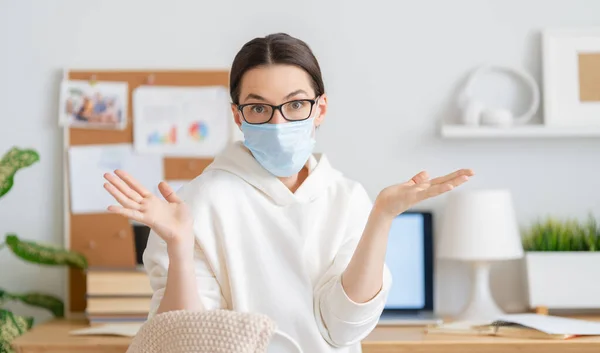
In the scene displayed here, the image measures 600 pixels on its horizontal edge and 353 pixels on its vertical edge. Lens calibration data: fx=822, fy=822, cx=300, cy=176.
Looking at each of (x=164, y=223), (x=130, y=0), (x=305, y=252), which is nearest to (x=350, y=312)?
(x=305, y=252)

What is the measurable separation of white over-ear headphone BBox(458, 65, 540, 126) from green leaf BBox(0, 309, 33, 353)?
145 centimetres

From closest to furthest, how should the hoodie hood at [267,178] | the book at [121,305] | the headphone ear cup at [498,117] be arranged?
the hoodie hood at [267,178] → the book at [121,305] → the headphone ear cup at [498,117]

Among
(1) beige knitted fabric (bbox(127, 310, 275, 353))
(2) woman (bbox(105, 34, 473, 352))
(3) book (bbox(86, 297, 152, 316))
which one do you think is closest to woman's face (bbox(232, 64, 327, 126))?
(2) woman (bbox(105, 34, 473, 352))

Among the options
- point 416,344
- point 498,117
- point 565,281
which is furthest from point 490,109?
point 416,344

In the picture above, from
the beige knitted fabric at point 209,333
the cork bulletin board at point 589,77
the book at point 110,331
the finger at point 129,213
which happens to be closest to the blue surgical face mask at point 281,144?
the finger at point 129,213

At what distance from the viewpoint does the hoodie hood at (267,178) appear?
150cm

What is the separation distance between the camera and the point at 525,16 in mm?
2609

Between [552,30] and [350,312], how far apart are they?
1.56 m

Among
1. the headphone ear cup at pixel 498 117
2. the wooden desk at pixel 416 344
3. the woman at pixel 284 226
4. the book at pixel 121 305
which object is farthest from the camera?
the headphone ear cup at pixel 498 117

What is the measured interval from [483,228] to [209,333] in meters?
1.73

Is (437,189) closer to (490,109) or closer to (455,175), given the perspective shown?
(455,175)

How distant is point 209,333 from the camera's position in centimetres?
83

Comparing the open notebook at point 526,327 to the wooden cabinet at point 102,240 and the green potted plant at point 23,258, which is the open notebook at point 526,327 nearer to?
the wooden cabinet at point 102,240

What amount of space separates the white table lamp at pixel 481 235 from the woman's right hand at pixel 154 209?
1.33m
